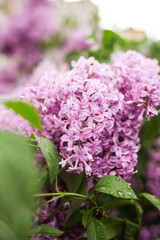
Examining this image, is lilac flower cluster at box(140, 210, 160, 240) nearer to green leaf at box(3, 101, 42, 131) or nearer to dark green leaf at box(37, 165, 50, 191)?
dark green leaf at box(37, 165, 50, 191)

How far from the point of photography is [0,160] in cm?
22

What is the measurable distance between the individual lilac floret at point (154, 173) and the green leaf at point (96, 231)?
1.65 feet

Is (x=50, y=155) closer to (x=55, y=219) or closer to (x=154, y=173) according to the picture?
(x=55, y=219)

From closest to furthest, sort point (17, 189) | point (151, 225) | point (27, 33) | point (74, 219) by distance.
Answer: point (17, 189), point (74, 219), point (151, 225), point (27, 33)

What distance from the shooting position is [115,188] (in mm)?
431

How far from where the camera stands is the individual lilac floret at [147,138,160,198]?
910 mm

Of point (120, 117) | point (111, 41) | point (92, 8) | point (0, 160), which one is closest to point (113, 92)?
point (120, 117)

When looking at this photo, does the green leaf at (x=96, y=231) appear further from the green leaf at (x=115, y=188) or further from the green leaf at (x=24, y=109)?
the green leaf at (x=24, y=109)

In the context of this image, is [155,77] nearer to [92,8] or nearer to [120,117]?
[120,117]

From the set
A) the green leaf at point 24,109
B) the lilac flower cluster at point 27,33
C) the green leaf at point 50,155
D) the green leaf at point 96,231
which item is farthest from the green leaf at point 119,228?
the lilac flower cluster at point 27,33

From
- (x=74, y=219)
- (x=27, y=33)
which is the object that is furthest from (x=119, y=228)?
(x=27, y=33)

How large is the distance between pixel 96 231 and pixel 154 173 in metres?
0.57

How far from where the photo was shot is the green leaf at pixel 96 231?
0.44 m

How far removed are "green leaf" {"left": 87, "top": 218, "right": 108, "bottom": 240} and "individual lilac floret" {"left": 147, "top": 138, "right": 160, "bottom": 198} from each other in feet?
1.65
